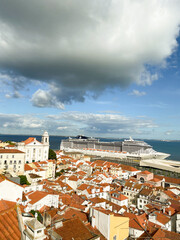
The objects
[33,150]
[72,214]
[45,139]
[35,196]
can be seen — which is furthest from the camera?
[45,139]

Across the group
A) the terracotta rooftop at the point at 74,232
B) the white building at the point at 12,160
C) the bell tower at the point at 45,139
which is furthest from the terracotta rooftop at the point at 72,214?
the bell tower at the point at 45,139

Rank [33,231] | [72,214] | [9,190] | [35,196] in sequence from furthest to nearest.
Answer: [35,196]
[9,190]
[72,214]
[33,231]

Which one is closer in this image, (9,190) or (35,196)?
(9,190)

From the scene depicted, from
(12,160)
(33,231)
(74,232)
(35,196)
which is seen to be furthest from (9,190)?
(12,160)

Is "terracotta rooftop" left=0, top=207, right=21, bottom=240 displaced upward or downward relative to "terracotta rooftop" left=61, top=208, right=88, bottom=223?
upward

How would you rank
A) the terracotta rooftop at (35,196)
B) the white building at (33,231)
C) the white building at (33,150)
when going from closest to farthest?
the white building at (33,231), the terracotta rooftop at (35,196), the white building at (33,150)

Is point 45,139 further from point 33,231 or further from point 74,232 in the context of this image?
Answer: point 33,231

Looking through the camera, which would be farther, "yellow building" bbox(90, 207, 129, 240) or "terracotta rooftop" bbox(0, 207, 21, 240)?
"yellow building" bbox(90, 207, 129, 240)

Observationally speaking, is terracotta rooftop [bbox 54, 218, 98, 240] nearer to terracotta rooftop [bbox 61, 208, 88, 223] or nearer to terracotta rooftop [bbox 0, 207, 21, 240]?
terracotta rooftop [bbox 0, 207, 21, 240]

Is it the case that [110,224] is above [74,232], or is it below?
below

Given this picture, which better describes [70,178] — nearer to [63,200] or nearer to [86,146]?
[63,200]

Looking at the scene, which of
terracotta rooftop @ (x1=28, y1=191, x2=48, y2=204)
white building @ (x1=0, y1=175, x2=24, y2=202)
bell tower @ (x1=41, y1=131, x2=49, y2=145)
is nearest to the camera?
white building @ (x1=0, y1=175, x2=24, y2=202)

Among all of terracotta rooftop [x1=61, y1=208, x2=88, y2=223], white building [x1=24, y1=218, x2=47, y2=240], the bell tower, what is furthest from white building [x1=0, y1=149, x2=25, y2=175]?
white building [x1=24, y1=218, x2=47, y2=240]

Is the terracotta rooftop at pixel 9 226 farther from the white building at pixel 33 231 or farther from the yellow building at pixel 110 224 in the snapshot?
the yellow building at pixel 110 224
